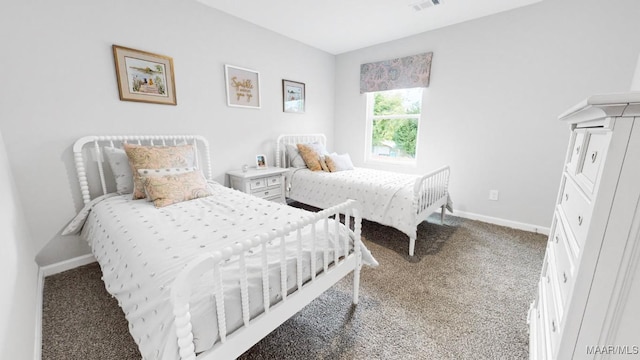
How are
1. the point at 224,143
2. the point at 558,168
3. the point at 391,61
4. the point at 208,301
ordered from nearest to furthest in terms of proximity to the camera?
the point at 208,301 < the point at 558,168 < the point at 224,143 < the point at 391,61

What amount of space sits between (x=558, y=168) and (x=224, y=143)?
11.6 ft

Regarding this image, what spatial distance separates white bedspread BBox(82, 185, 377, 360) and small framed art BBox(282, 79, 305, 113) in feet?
6.07

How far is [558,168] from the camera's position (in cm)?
254

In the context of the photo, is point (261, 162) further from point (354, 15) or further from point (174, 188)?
point (354, 15)

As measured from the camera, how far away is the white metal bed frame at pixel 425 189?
2213mm

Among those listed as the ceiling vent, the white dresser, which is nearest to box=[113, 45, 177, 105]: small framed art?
the ceiling vent

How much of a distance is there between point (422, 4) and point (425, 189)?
1791 mm

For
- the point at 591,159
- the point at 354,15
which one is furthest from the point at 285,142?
the point at 591,159

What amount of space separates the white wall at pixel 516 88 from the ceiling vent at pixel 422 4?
24.9 inches

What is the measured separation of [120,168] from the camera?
2.00m

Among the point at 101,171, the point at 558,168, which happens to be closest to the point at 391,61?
the point at 558,168

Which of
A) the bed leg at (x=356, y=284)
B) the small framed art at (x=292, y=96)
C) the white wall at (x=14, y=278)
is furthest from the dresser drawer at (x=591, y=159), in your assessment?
the small framed art at (x=292, y=96)

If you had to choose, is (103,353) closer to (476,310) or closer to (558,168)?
(476,310)

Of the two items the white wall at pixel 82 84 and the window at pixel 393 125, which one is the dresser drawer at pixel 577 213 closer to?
the window at pixel 393 125
